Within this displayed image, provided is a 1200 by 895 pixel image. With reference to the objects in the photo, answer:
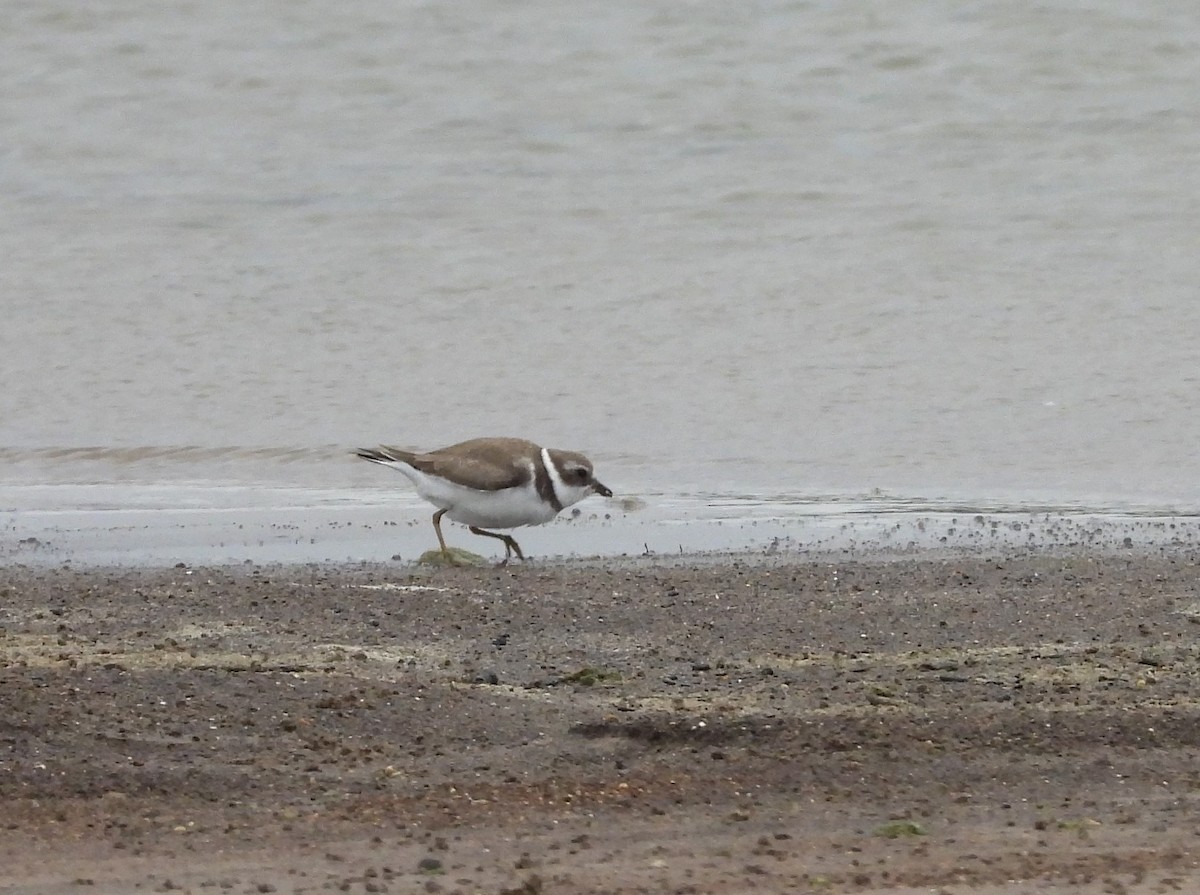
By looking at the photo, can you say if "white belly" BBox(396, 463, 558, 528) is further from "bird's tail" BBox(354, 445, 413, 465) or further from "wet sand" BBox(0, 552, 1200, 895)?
"wet sand" BBox(0, 552, 1200, 895)

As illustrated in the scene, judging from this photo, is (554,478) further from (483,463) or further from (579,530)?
(579,530)

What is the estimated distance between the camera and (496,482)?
830 centimetres

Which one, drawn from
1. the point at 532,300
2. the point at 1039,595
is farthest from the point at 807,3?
the point at 1039,595

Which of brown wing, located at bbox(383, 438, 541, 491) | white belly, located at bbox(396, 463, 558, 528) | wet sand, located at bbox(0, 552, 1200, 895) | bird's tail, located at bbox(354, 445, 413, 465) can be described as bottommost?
white belly, located at bbox(396, 463, 558, 528)

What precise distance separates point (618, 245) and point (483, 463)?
7392 mm

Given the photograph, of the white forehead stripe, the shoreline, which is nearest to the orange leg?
the shoreline

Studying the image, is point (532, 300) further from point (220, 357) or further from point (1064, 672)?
point (1064, 672)

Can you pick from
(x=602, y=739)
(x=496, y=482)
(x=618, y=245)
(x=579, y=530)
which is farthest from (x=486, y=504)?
(x=618, y=245)

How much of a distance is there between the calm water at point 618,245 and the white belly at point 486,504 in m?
1.33

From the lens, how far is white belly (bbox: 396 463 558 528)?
27.3 feet

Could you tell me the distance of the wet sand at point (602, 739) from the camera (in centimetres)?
413

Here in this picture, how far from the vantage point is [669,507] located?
9.44 m

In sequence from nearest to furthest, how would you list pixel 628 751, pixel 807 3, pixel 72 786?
pixel 72 786 → pixel 628 751 → pixel 807 3

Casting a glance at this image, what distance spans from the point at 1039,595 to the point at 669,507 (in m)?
2.70
